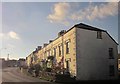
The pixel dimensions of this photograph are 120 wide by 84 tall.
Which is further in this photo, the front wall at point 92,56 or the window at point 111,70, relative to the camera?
the window at point 111,70

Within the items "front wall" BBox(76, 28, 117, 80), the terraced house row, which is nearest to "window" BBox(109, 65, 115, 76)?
the terraced house row

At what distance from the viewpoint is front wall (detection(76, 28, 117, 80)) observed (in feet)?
108

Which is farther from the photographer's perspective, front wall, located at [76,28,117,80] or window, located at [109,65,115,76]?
window, located at [109,65,115,76]

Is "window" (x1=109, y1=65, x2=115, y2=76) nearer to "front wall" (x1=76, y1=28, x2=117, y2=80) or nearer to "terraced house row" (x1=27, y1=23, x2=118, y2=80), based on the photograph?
"terraced house row" (x1=27, y1=23, x2=118, y2=80)

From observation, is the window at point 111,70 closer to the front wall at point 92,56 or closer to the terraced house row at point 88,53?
the terraced house row at point 88,53

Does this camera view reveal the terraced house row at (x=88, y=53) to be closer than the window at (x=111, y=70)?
Yes

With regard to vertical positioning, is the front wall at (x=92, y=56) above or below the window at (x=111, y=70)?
above

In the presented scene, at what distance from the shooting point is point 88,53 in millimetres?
34062

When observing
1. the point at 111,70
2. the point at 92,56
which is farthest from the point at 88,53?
the point at 111,70

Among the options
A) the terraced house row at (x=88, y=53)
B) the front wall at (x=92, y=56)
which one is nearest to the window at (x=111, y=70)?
the terraced house row at (x=88, y=53)

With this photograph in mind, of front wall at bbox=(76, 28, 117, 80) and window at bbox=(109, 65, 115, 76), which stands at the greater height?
front wall at bbox=(76, 28, 117, 80)

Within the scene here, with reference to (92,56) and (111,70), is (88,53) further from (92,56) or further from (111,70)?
(111,70)

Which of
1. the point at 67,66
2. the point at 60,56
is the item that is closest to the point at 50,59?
the point at 60,56

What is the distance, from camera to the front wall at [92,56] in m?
33.1
